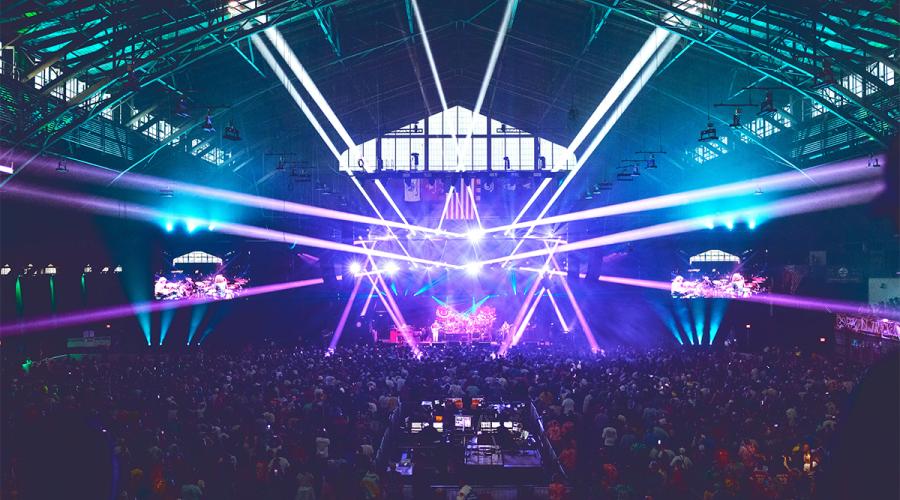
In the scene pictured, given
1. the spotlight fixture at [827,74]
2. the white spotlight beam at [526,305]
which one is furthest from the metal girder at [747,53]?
the white spotlight beam at [526,305]

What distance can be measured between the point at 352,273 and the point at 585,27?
1400 cm

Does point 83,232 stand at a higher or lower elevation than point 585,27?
lower

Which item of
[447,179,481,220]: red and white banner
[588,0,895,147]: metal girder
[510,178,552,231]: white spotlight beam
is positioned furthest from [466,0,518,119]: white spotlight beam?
[588,0,895,147]: metal girder

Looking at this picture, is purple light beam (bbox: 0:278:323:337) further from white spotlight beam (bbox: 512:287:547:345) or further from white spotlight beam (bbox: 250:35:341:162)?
white spotlight beam (bbox: 512:287:547:345)

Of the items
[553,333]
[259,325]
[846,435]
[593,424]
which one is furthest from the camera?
[553,333]

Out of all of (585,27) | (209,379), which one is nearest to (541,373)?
(209,379)

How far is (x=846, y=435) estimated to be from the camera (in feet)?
4.17

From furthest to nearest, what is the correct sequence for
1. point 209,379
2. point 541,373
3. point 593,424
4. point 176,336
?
point 176,336
point 541,373
point 209,379
point 593,424

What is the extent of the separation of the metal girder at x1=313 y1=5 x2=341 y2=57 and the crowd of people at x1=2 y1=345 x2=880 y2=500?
25.2ft

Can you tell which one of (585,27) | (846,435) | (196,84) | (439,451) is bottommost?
(439,451)

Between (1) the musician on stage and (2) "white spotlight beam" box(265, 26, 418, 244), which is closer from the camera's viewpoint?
(2) "white spotlight beam" box(265, 26, 418, 244)

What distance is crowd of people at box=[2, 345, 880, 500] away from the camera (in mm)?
7859

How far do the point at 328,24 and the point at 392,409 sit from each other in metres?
9.11

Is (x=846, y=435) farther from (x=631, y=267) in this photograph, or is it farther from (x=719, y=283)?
(x=631, y=267)
